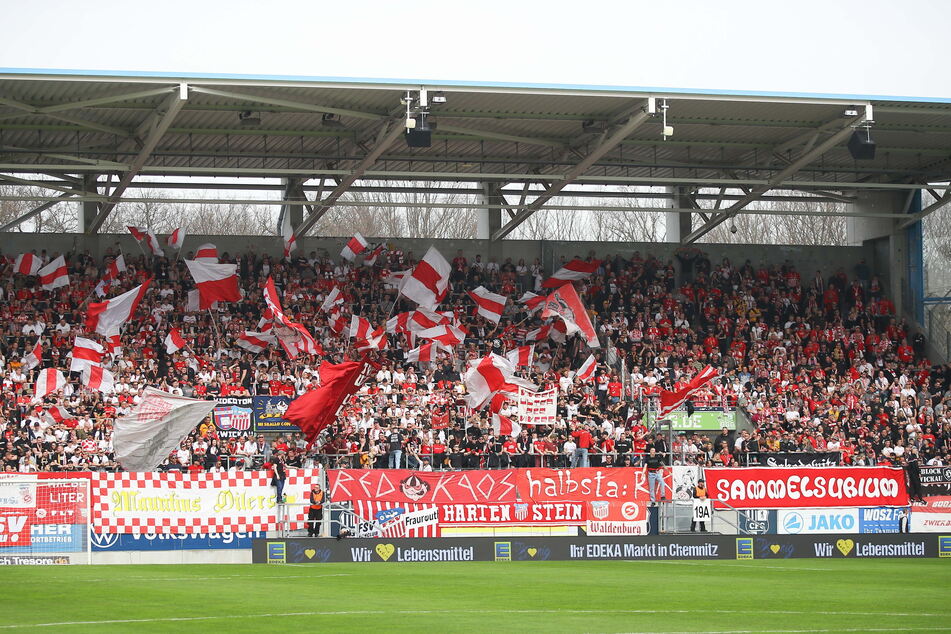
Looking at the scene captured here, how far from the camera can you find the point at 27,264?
39.9 meters

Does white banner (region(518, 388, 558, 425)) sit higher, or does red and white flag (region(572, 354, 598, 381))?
red and white flag (region(572, 354, 598, 381))

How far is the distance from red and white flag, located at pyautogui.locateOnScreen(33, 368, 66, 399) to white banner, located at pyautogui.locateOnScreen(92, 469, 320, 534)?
7543 mm

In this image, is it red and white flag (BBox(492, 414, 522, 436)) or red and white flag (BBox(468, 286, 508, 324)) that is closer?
red and white flag (BBox(492, 414, 522, 436))

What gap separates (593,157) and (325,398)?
428 inches

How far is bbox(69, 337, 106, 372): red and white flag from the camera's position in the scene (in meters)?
35.2

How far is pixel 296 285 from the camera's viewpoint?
4212 cm

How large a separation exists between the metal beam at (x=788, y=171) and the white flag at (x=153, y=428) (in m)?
18.8

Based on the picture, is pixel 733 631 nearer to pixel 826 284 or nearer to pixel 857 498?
pixel 857 498

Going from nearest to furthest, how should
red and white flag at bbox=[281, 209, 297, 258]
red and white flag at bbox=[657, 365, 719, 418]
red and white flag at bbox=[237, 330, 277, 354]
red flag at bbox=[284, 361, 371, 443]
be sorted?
1. red flag at bbox=[284, 361, 371, 443]
2. red and white flag at bbox=[657, 365, 719, 418]
3. red and white flag at bbox=[237, 330, 277, 354]
4. red and white flag at bbox=[281, 209, 297, 258]

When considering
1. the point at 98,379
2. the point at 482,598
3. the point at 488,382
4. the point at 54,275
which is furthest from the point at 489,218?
the point at 482,598

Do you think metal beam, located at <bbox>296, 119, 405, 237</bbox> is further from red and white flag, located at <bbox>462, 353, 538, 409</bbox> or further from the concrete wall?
red and white flag, located at <bbox>462, 353, 538, 409</bbox>

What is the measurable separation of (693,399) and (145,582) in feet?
72.8

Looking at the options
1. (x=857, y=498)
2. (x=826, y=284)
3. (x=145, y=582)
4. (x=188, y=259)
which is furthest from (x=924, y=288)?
(x=145, y=582)

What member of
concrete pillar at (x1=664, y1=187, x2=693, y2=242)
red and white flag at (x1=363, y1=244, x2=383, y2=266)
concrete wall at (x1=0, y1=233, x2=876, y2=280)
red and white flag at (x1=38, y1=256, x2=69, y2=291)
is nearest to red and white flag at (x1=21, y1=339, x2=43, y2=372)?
red and white flag at (x1=38, y1=256, x2=69, y2=291)
